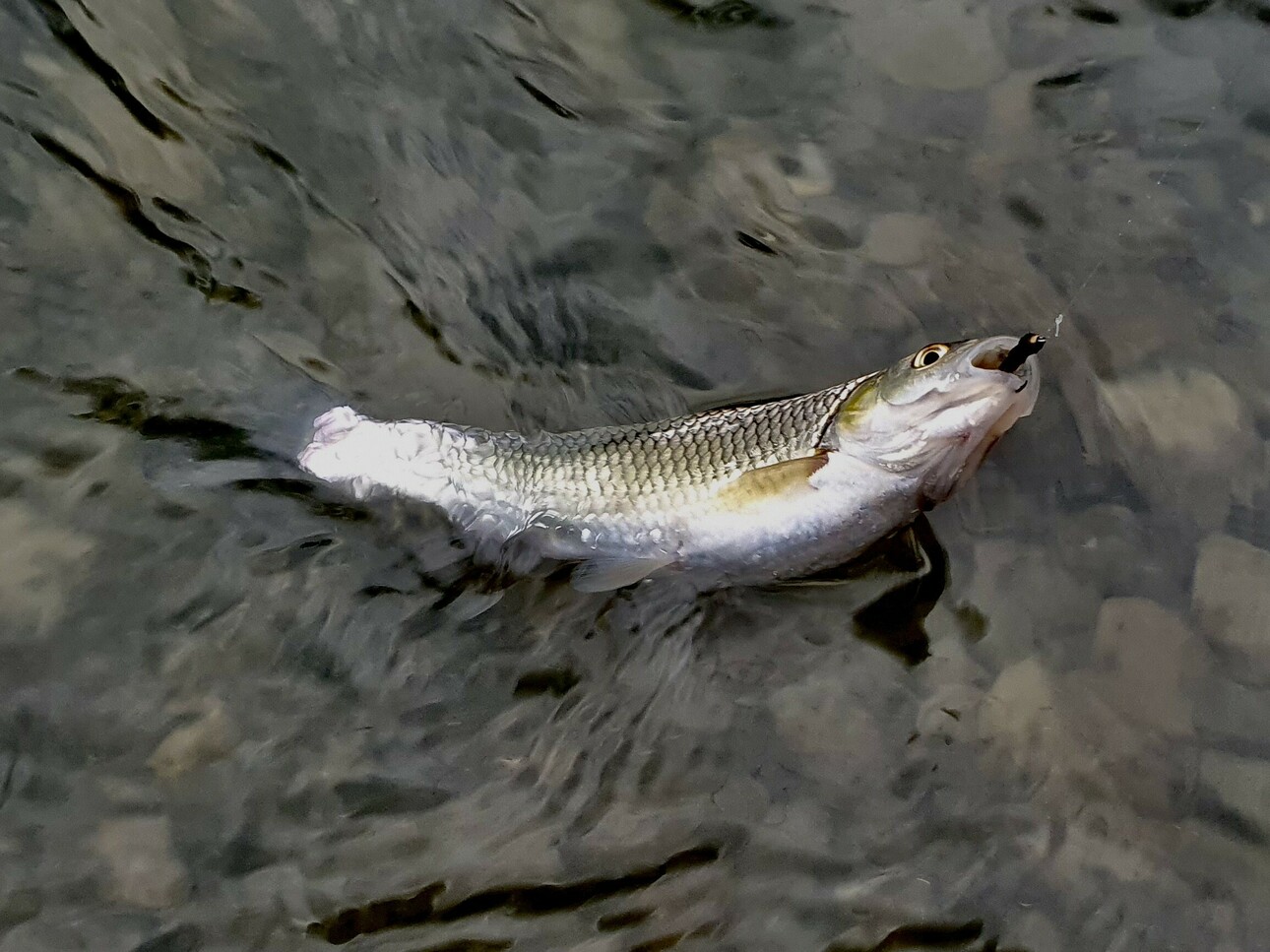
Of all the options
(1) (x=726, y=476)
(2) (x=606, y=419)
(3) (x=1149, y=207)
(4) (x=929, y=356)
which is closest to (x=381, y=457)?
(2) (x=606, y=419)

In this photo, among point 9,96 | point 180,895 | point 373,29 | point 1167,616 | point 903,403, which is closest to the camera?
point 180,895

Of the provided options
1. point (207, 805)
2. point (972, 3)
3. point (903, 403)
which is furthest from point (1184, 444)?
point (207, 805)

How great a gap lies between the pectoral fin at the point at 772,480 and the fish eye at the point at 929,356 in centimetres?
41

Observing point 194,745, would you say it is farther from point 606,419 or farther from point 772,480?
point 772,480

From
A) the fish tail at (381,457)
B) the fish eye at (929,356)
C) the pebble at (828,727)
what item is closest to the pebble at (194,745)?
the fish tail at (381,457)

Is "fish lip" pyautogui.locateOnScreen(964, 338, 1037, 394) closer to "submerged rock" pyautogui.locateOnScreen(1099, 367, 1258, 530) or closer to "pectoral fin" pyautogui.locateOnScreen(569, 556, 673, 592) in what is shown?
"submerged rock" pyautogui.locateOnScreen(1099, 367, 1258, 530)

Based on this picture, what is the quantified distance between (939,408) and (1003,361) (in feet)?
0.78

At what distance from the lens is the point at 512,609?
147 inches

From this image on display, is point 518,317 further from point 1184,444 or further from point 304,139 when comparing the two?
point 1184,444

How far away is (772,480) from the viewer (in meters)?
3.53

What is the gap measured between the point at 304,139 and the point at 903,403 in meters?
2.70

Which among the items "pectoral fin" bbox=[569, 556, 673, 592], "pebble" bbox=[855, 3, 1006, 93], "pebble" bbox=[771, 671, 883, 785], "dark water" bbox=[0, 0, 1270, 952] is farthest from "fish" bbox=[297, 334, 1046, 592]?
"pebble" bbox=[855, 3, 1006, 93]

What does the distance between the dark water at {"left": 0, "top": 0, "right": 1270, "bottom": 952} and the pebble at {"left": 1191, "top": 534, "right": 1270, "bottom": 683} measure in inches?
0.5

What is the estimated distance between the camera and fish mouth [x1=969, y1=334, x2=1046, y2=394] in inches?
130
